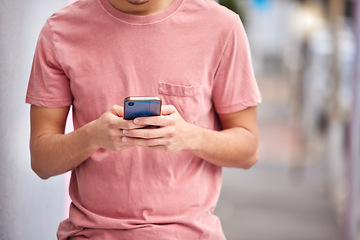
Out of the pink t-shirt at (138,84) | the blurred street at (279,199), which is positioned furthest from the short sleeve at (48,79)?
the blurred street at (279,199)

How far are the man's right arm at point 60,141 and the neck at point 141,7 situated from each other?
0.26 meters

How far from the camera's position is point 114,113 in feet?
3.68

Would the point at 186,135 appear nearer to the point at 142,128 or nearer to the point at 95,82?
the point at 142,128

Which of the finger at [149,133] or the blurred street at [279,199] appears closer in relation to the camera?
the finger at [149,133]

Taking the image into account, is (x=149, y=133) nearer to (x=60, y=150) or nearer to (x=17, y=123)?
(x=60, y=150)

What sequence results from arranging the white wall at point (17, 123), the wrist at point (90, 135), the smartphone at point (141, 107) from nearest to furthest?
the smartphone at point (141, 107)
the wrist at point (90, 135)
the white wall at point (17, 123)

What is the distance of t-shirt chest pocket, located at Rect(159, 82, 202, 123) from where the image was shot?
48.9 inches

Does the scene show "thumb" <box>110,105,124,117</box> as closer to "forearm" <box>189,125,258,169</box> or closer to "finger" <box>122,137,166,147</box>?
"finger" <box>122,137,166,147</box>

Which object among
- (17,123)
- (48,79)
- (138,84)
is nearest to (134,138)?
(138,84)

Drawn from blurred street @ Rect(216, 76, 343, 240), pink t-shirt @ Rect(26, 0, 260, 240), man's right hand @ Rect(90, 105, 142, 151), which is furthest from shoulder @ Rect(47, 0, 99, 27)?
blurred street @ Rect(216, 76, 343, 240)

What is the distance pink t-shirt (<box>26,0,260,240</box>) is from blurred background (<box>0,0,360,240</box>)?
0.21m

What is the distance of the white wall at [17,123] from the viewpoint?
1.39 metres

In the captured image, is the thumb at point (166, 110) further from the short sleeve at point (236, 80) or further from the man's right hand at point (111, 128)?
the short sleeve at point (236, 80)

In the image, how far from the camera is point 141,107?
3.46 feet
